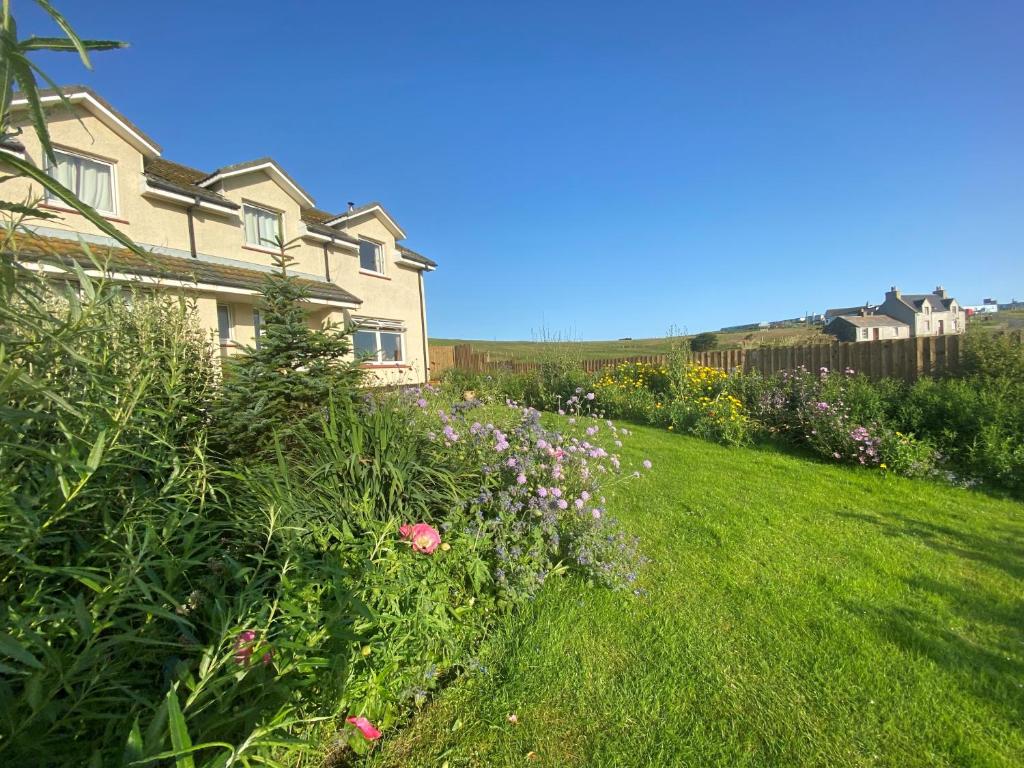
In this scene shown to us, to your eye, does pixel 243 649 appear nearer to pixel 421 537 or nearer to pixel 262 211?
pixel 421 537

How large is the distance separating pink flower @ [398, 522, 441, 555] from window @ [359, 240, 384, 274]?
14.5 metres

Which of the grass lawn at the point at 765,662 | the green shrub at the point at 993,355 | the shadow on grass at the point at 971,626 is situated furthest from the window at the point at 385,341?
the green shrub at the point at 993,355

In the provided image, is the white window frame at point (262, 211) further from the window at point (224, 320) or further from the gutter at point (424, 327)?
the gutter at point (424, 327)

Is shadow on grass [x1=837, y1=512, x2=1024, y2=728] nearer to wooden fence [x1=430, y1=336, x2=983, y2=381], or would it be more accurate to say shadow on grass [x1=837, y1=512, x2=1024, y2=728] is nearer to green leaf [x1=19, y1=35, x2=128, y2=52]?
green leaf [x1=19, y1=35, x2=128, y2=52]

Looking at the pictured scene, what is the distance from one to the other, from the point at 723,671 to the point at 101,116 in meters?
13.1

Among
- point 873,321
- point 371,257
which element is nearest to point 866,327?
point 873,321

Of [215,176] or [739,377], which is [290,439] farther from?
[215,176]

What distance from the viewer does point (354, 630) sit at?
1609mm

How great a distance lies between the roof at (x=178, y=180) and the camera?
31.3 ft

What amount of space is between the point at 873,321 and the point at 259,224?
47.0 meters

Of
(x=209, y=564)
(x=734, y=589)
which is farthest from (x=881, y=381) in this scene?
(x=209, y=564)

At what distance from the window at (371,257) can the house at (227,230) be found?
35 mm

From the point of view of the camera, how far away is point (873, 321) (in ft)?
126

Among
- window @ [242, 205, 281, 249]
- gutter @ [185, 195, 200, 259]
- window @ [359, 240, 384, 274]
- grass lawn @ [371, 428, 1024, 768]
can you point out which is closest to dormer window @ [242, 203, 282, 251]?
window @ [242, 205, 281, 249]
